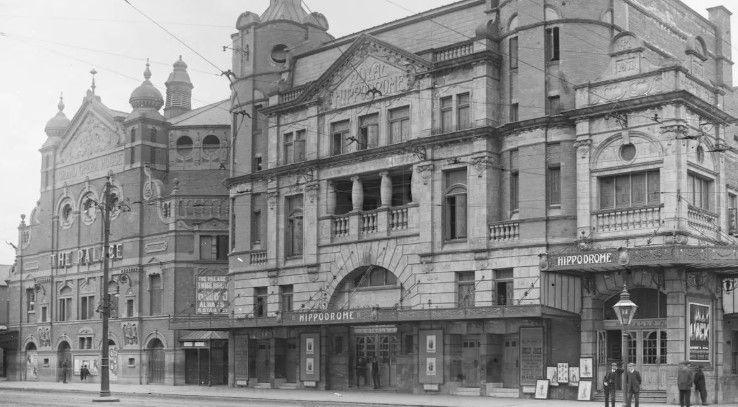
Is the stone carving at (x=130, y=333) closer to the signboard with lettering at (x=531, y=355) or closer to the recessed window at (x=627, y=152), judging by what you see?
the signboard with lettering at (x=531, y=355)

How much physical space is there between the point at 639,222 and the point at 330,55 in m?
20.0

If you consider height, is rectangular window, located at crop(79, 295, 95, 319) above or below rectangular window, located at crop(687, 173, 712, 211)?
below

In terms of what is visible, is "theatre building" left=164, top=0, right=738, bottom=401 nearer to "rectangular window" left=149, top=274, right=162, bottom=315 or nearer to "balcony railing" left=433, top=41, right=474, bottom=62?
"balcony railing" left=433, top=41, right=474, bottom=62

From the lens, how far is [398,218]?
49.2 meters

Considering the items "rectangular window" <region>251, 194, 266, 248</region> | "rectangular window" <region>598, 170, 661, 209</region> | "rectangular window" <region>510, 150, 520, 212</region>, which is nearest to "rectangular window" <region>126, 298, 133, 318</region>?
"rectangular window" <region>251, 194, 266, 248</region>

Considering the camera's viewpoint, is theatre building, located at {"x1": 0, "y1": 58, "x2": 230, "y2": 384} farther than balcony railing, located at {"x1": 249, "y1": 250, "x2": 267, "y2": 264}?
Yes

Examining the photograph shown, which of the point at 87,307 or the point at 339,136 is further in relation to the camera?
the point at 87,307

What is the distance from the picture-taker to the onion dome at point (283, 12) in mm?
58409

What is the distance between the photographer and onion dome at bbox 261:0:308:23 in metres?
58.4

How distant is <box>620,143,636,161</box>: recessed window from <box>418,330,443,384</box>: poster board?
35.7ft

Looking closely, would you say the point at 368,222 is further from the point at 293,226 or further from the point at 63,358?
the point at 63,358

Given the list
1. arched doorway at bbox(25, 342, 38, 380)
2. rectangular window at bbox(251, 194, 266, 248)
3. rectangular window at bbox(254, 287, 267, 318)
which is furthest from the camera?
arched doorway at bbox(25, 342, 38, 380)

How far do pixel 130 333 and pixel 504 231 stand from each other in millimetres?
29405

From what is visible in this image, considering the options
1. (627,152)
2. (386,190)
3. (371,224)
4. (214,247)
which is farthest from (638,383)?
(214,247)
